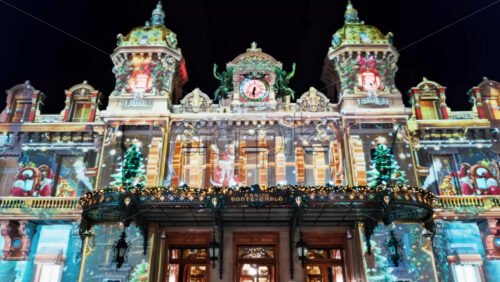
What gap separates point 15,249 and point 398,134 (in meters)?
19.4

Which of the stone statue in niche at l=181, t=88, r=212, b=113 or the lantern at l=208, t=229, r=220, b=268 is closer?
the lantern at l=208, t=229, r=220, b=268

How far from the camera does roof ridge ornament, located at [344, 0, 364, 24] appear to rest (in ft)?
84.0

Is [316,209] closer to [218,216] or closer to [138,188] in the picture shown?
[218,216]

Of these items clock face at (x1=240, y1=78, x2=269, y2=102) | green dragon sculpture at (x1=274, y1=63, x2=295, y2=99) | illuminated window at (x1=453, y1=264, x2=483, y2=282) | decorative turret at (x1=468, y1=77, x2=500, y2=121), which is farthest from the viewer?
green dragon sculpture at (x1=274, y1=63, x2=295, y2=99)

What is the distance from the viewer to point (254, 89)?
893 inches

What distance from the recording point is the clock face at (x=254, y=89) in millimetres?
22431

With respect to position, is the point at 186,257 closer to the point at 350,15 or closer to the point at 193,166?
the point at 193,166

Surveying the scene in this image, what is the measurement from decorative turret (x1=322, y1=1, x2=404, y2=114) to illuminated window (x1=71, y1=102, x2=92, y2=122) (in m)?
13.9

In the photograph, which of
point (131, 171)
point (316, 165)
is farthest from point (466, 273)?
point (131, 171)

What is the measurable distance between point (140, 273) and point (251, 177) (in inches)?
267

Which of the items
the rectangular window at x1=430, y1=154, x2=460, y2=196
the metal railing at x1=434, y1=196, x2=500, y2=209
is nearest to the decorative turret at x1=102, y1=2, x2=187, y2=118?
the rectangular window at x1=430, y1=154, x2=460, y2=196

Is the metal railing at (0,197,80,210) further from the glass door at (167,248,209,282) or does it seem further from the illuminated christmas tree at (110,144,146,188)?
the glass door at (167,248,209,282)

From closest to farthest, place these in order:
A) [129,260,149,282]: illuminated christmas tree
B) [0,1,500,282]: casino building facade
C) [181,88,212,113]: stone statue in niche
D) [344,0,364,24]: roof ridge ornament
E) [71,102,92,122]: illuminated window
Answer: [0,1,500,282]: casino building facade → [129,260,149,282]: illuminated christmas tree → [181,88,212,113]: stone statue in niche → [71,102,92,122]: illuminated window → [344,0,364,24]: roof ridge ornament

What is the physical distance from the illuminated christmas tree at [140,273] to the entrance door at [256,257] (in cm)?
397
